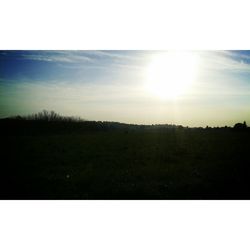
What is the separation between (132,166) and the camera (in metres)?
10.7

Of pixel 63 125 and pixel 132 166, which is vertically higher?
pixel 63 125

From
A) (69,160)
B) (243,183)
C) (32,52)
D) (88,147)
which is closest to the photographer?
(243,183)

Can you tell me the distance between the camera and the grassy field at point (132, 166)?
30.5 feet

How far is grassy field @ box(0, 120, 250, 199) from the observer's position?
9.30m

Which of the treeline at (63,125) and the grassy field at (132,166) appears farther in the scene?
the treeline at (63,125)

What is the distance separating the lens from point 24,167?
10453 mm

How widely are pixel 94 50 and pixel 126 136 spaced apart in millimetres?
3285

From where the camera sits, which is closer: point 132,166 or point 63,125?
point 132,166

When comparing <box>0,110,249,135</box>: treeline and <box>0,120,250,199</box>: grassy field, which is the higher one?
<box>0,110,249,135</box>: treeline

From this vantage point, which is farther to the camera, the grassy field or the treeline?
the treeline

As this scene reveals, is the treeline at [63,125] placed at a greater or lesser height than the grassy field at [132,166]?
greater
